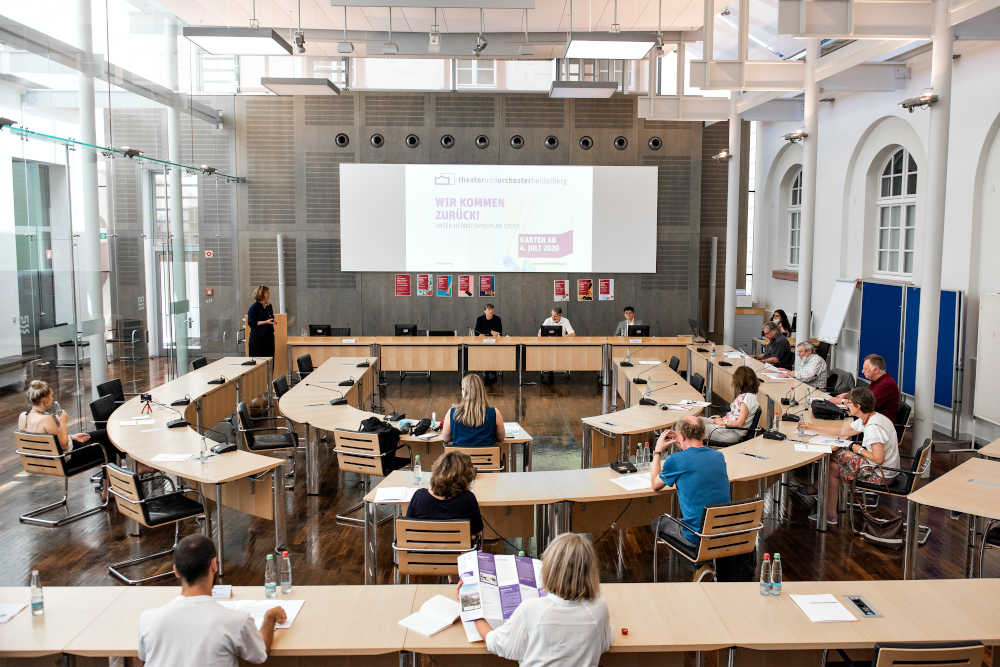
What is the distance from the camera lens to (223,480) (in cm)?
520

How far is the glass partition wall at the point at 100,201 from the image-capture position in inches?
305

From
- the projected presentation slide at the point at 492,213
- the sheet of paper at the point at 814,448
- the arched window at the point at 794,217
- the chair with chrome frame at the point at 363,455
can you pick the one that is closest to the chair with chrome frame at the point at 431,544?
the chair with chrome frame at the point at 363,455

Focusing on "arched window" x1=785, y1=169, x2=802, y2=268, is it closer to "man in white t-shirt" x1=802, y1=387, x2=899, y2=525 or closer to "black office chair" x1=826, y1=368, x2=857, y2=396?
"black office chair" x1=826, y1=368, x2=857, y2=396

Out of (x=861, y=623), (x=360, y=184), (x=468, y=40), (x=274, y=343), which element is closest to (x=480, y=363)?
(x=274, y=343)

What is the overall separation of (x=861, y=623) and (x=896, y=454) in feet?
10.5

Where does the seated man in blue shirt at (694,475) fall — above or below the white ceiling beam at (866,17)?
below

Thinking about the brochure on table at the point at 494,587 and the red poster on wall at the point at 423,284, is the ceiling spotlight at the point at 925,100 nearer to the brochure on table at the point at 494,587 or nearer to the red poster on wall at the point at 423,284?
the brochure on table at the point at 494,587

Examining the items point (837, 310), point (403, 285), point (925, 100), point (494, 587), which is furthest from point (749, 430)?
point (403, 285)

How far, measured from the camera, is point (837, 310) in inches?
488

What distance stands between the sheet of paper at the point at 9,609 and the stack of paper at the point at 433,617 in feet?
5.51

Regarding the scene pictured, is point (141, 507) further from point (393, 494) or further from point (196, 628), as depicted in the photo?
point (196, 628)

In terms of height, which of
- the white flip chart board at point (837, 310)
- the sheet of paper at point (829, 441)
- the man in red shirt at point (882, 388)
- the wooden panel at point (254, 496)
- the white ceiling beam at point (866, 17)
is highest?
the white ceiling beam at point (866, 17)

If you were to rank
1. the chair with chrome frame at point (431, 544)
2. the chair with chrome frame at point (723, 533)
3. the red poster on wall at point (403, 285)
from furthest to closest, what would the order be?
1. the red poster on wall at point (403, 285)
2. the chair with chrome frame at point (723, 533)
3. the chair with chrome frame at point (431, 544)

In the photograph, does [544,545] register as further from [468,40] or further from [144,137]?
[468,40]
